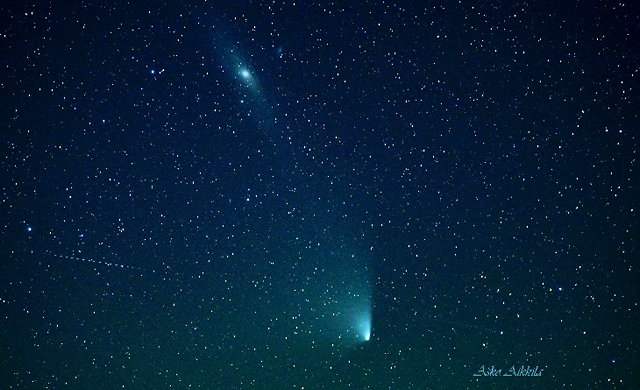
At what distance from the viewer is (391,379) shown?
57cm

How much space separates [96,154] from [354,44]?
1.31 ft

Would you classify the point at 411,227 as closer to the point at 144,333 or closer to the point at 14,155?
the point at 144,333

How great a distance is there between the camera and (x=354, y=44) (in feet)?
1.75

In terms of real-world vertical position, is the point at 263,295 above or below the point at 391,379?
above

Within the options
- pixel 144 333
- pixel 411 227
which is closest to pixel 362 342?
pixel 411 227

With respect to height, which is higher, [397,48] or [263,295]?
[397,48]

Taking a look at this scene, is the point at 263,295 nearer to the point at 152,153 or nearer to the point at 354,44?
the point at 152,153

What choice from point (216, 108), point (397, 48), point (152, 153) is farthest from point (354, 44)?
point (152, 153)

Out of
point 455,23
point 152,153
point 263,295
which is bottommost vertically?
point 263,295

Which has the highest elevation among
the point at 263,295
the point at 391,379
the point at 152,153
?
the point at 152,153

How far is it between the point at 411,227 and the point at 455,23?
0.29 meters

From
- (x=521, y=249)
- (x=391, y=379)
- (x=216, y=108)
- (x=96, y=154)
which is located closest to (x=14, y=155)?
(x=96, y=154)
